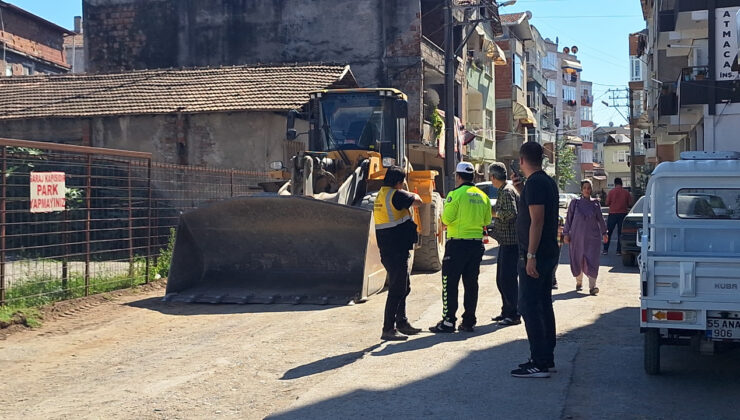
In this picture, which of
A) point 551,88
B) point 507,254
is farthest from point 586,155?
point 507,254

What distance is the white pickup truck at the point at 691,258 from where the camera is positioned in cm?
641

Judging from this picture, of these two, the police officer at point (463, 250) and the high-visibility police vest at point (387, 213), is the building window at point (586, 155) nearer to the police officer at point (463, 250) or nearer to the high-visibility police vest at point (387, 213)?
the police officer at point (463, 250)

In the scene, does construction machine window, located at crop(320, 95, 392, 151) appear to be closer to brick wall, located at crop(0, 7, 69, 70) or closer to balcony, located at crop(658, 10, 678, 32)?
balcony, located at crop(658, 10, 678, 32)

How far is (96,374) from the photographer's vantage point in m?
7.29

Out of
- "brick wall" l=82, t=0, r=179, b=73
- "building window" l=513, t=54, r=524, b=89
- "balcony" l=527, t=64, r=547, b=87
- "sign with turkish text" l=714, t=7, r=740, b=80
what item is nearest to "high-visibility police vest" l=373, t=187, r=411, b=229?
"sign with turkish text" l=714, t=7, r=740, b=80

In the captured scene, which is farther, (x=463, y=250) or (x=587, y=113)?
(x=587, y=113)

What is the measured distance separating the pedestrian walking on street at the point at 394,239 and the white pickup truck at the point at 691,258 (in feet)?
7.70

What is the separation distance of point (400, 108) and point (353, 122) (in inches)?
34.6

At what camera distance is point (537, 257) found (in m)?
6.95

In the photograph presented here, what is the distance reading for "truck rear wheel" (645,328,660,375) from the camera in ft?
21.9

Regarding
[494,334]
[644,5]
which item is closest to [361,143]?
[494,334]

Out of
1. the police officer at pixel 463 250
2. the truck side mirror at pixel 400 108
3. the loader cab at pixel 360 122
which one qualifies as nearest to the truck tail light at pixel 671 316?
the police officer at pixel 463 250

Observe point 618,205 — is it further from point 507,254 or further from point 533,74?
point 533,74

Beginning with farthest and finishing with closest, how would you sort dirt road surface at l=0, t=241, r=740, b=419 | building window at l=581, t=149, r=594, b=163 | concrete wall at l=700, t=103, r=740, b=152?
1. building window at l=581, t=149, r=594, b=163
2. concrete wall at l=700, t=103, r=740, b=152
3. dirt road surface at l=0, t=241, r=740, b=419
